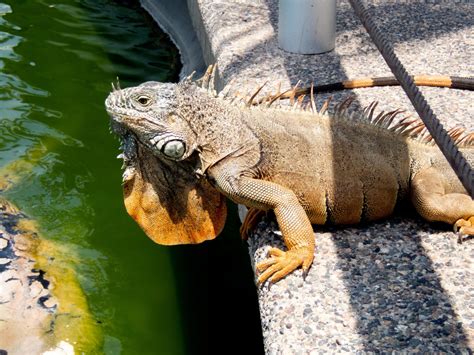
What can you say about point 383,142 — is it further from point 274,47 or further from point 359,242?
point 274,47

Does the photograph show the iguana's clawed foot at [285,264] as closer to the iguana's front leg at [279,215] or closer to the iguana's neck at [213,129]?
the iguana's front leg at [279,215]

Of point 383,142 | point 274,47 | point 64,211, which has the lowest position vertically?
point 64,211

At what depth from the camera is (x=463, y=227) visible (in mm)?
2871

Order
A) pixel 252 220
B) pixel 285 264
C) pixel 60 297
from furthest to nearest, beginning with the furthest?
pixel 60 297 < pixel 252 220 < pixel 285 264

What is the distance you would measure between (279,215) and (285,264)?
208 millimetres

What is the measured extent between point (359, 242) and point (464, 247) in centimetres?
43

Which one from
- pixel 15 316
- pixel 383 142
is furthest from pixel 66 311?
pixel 383 142

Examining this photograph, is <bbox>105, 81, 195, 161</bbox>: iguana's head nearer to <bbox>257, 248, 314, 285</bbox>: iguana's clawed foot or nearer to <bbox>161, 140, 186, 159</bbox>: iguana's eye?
<bbox>161, 140, 186, 159</bbox>: iguana's eye

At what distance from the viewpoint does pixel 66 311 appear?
4184 mm

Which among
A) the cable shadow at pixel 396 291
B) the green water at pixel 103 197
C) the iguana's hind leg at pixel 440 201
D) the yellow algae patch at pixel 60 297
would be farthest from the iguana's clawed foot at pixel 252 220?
the yellow algae patch at pixel 60 297

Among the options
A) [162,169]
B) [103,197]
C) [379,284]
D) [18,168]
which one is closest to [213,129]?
[162,169]

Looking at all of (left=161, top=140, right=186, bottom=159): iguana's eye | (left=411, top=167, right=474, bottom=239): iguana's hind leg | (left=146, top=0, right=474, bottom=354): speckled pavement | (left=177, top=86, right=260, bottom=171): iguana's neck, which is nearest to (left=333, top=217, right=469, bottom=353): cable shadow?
(left=146, top=0, right=474, bottom=354): speckled pavement

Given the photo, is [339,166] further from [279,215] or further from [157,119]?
[157,119]

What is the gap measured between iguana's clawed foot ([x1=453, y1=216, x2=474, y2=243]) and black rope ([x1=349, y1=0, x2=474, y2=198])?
0.64m
